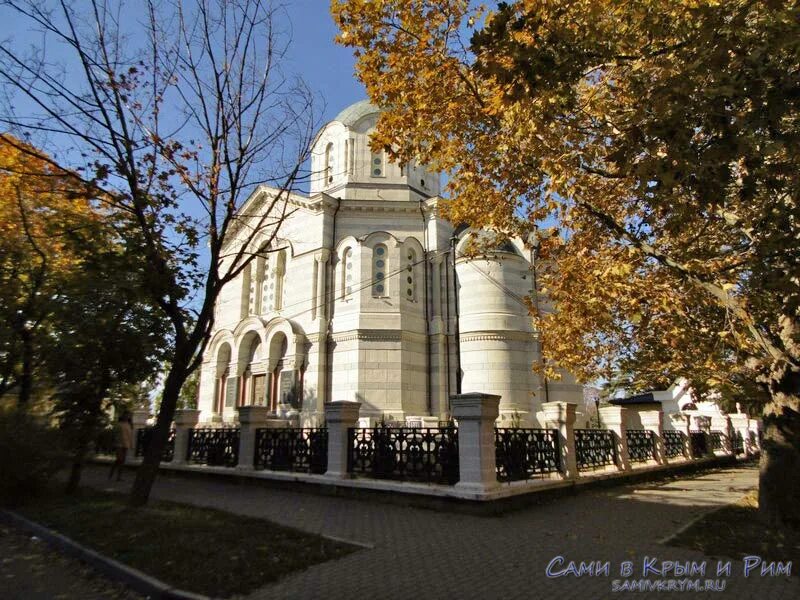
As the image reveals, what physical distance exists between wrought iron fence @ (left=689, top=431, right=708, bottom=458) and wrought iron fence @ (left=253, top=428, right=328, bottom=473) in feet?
43.1

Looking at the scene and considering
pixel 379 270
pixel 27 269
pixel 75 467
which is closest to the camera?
pixel 75 467

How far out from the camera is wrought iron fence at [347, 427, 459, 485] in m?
8.94

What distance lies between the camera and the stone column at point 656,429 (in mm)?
14398

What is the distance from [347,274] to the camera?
21219 mm

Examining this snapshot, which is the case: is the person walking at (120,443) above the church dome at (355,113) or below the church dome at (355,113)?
below

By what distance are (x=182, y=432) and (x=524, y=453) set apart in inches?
389

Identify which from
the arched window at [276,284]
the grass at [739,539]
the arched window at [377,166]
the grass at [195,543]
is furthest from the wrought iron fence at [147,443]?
the arched window at [377,166]

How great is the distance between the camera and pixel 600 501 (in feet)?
31.6

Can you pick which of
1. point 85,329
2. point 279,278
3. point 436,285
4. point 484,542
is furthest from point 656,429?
point 279,278

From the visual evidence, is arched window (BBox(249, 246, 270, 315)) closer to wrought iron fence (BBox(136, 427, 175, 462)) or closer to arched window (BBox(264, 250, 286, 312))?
arched window (BBox(264, 250, 286, 312))

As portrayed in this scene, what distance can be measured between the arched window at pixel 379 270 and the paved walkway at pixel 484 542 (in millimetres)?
10575

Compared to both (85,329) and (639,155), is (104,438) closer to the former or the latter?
(85,329)

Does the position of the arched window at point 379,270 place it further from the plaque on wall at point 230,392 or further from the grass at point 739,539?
the grass at point 739,539

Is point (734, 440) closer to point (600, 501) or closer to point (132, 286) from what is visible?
point (600, 501)
